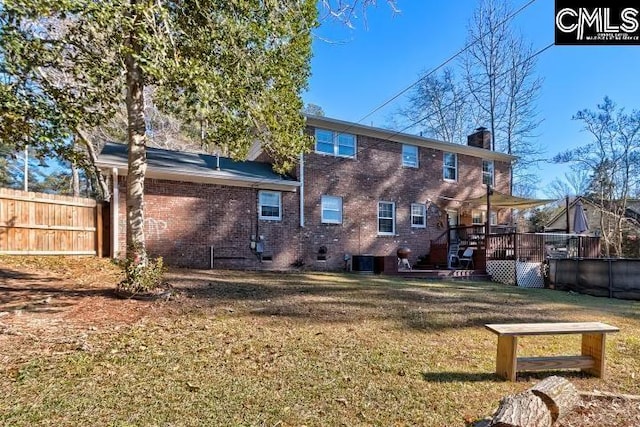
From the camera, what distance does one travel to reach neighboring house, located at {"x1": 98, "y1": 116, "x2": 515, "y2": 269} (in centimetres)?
1194

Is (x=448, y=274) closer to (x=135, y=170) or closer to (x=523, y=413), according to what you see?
(x=135, y=170)

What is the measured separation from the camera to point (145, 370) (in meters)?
3.69

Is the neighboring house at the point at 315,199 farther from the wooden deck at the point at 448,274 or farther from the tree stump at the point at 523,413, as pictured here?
the tree stump at the point at 523,413

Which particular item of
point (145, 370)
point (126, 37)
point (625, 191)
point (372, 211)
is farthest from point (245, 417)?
point (625, 191)

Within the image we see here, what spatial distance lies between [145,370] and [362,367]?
217 cm

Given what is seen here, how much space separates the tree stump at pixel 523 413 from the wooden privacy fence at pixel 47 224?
1176cm

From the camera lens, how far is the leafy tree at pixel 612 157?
2227 centimetres

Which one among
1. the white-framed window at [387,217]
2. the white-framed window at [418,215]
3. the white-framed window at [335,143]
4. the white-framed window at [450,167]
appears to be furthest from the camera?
the white-framed window at [450,167]

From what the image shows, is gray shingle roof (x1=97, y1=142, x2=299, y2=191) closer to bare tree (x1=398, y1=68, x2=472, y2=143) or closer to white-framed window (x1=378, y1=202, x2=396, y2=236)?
white-framed window (x1=378, y1=202, x2=396, y2=236)

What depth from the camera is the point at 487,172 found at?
62.3 ft

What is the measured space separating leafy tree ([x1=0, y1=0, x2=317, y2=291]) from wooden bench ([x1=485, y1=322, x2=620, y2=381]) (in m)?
4.61

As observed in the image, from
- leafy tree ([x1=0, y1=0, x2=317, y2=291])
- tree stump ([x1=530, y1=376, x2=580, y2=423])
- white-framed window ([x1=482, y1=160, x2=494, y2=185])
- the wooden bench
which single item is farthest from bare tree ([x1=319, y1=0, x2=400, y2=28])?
white-framed window ([x1=482, y1=160, x2=494, y2=185])

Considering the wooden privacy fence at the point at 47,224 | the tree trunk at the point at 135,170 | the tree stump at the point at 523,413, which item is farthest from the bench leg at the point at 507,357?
the wooden privacy fence at the point at 47,224

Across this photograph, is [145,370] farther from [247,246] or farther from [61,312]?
[247,246]
